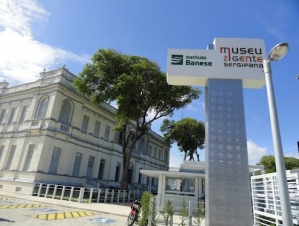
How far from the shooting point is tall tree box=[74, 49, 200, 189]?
2042 centimetres

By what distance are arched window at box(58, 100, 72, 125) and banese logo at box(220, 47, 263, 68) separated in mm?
18868

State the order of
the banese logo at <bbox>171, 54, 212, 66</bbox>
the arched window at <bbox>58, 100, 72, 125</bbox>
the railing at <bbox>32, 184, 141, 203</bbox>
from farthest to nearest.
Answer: the arched window at <bbox>58, 100, 72, 125</bbox> < the railing at <bbox>32, 184, 141, 203</bbox> < the banese logo at <bbox>171, 54, 212, 66</bbox>

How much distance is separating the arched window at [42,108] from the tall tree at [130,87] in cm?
380

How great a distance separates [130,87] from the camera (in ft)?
65.7

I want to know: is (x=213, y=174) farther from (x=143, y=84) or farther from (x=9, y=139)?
(x=9, y=139)

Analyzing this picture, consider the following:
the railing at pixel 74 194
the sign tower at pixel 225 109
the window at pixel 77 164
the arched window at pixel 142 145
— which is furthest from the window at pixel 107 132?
the sign tower at pixel 225 109

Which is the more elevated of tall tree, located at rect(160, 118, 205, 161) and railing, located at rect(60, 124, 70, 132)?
tall tree, located at rect(160, 118, 205, 161)

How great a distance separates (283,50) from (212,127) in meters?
3.57

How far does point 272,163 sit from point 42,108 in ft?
130

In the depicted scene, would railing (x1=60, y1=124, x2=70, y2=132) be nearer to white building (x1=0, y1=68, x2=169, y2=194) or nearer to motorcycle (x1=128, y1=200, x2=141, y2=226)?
white building (x1=0, y1=68, x2=169, y2=194)

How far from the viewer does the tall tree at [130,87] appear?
67.0 feet

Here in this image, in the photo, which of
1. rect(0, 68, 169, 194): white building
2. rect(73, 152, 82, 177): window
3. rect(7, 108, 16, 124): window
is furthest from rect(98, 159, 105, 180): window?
rect(7, 108, 16, 124): window

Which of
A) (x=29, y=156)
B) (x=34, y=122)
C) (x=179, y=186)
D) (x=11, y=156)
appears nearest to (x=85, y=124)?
(x=34, y=122)

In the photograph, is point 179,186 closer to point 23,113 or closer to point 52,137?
point 52,137
